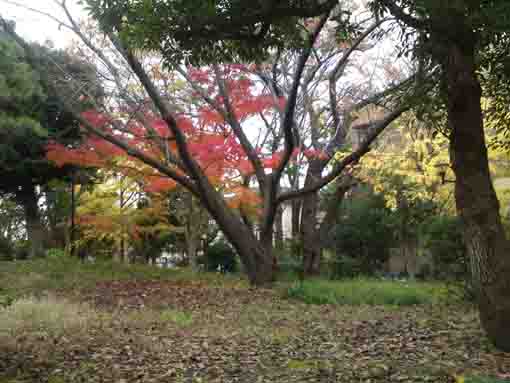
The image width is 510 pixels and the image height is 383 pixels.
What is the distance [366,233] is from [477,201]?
593 inches

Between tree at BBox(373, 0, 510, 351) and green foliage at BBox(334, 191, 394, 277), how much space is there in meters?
14.4

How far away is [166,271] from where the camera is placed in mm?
14648

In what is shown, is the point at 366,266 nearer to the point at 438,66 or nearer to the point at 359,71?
the point at 359,71

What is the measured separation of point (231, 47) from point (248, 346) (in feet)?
10.6

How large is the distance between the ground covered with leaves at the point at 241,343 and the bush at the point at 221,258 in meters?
11.8

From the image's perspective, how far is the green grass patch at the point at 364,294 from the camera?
9.79 metres

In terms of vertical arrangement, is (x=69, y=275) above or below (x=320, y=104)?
below

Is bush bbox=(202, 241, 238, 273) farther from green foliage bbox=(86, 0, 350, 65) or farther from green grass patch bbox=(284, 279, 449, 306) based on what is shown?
green foliage bbox=(86, 0, 350, 65)

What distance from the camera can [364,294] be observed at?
10.2 meters

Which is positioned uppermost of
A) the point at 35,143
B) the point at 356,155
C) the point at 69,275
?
the point at 35,143

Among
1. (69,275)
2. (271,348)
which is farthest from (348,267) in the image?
(271,348)

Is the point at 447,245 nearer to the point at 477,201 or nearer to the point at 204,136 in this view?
the point at 477,201

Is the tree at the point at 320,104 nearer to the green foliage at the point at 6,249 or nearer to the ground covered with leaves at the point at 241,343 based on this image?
Result: the ground covered with leaves at the point at 241,343

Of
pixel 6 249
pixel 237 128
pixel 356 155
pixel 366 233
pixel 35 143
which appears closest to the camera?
pixel 356 155
